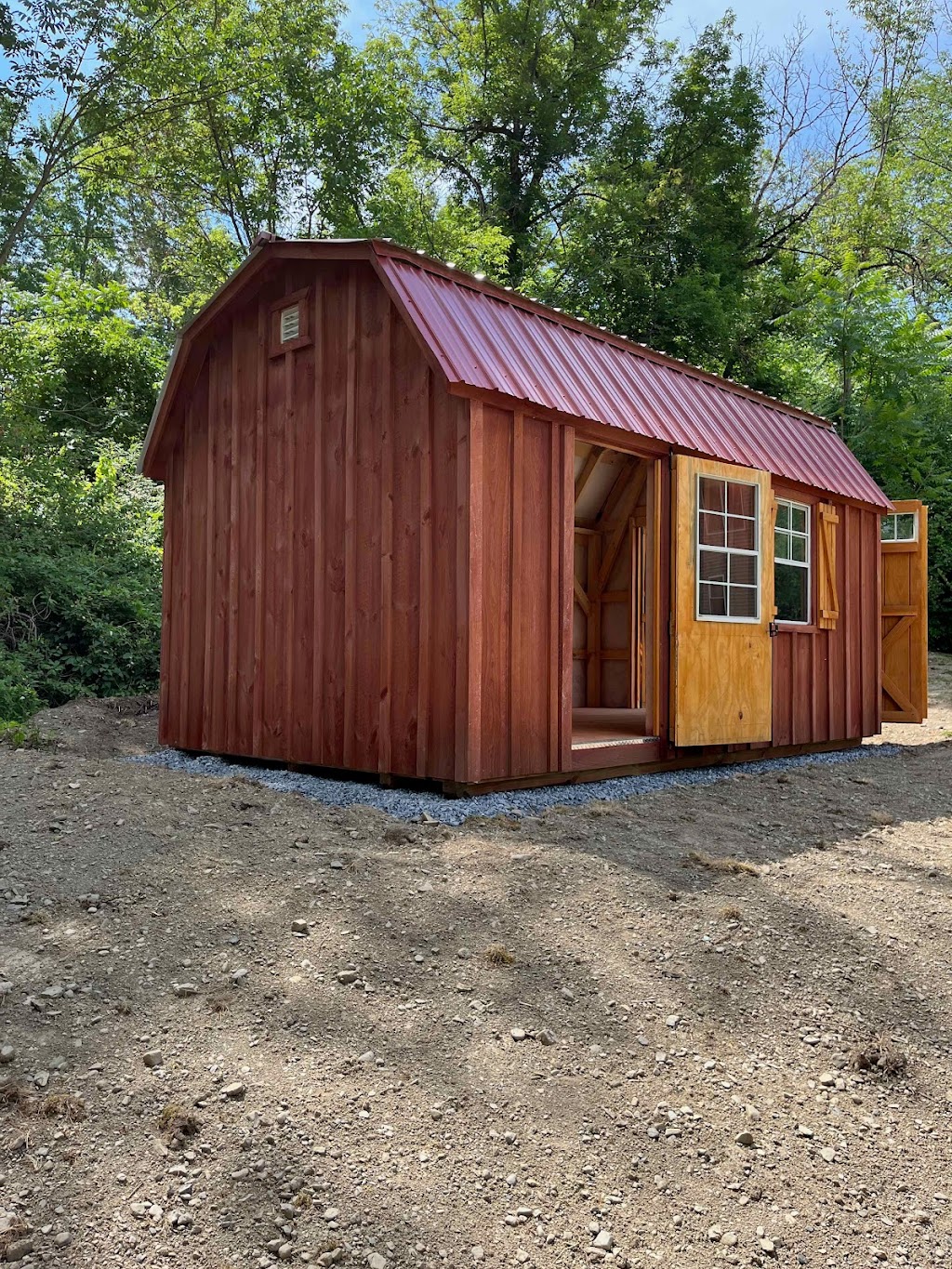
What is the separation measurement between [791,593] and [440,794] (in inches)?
177

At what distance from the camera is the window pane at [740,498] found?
7.37 meters

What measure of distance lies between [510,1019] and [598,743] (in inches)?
144

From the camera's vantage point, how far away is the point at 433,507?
18.4ft

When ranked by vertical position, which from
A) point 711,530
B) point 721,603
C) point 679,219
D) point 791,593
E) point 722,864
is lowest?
point 722,864

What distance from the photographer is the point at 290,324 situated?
22.2 ft

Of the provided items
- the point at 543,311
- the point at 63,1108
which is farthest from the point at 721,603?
the point at 63,1108

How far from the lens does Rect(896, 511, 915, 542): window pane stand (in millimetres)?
10164

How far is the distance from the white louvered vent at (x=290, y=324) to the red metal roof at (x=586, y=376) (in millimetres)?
1133

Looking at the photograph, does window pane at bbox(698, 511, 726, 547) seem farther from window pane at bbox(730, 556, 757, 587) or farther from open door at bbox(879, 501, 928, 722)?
open door at bbox(879, 501, 928, 722)

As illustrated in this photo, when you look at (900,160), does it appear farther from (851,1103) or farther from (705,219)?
(851,1103)

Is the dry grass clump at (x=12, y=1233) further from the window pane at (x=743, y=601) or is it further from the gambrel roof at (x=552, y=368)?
the window pane at (x=743, y=601)

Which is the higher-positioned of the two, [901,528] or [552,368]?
[552,368]

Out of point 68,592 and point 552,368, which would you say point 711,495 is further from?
point 68,592

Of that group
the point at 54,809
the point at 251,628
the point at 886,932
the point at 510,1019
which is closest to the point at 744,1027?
the point at 510,1019
